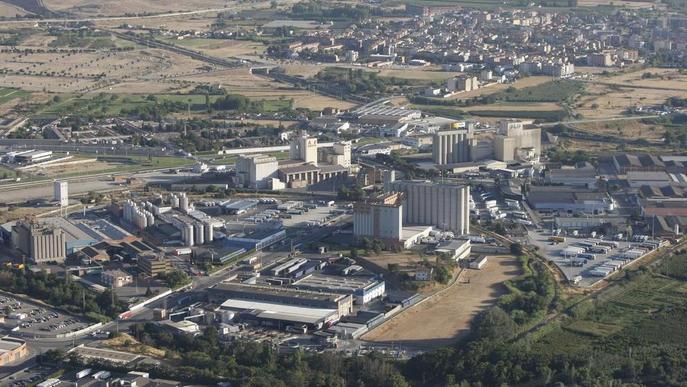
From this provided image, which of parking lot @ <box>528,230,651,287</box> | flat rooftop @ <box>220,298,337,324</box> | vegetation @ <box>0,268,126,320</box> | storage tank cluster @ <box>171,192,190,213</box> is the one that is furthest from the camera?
storage tank cluster @ <box>171,192,190,213</box>

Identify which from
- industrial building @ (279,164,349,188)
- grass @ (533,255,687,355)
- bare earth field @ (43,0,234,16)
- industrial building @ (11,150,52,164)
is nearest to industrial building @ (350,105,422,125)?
industrial building @ (279,164,349,188)

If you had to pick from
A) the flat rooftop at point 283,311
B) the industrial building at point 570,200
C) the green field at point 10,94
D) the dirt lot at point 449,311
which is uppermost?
the green field at point 10,94

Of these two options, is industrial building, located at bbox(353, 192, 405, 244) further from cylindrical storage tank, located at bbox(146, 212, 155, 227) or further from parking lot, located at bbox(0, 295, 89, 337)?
parking lot, located at bbox(0, 295, 89, 337)

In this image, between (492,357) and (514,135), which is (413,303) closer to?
(492,357)

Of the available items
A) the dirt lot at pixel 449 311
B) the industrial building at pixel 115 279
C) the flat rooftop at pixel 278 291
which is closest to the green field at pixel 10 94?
the industrial building at pixel 115 279

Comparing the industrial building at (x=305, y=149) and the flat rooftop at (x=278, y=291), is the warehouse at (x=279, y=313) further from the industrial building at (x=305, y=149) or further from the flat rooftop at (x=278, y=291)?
the industrial building at (x=305, y=149)

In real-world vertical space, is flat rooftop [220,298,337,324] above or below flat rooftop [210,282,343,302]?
below

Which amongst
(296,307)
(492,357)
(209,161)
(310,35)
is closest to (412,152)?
(209,161)
